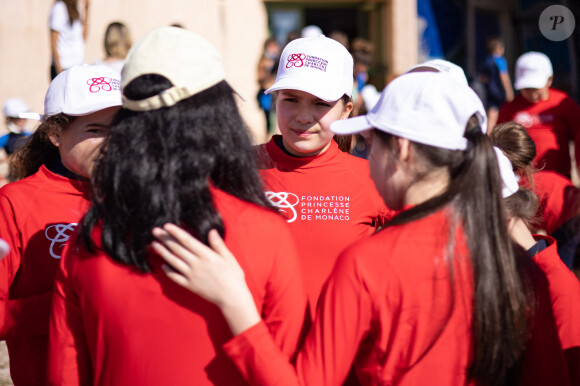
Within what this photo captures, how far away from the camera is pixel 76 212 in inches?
106

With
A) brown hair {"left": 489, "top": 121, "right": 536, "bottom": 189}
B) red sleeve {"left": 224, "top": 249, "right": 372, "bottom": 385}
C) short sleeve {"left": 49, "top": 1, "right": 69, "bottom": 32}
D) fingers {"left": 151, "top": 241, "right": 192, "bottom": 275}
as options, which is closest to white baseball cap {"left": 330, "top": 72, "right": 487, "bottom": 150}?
red sleeve {"left": 224, "top": 249, "right": 372, "bottom": 385}

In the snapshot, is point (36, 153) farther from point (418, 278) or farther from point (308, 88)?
point (418, 278)

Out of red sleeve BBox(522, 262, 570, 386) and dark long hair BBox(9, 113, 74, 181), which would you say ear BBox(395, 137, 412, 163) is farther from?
dark long hair BBox(9, 113, 74, 181)

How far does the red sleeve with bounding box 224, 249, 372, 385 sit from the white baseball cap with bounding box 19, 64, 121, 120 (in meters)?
1.21

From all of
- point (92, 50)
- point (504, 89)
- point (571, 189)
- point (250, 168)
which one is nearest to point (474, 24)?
point (504, 89)

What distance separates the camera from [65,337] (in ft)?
6.21

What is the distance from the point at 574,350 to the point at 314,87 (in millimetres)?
1431

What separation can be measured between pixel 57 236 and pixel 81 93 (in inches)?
21.1

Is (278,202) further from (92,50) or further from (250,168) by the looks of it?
(92,50)

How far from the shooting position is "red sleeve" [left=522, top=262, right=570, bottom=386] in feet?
6.40

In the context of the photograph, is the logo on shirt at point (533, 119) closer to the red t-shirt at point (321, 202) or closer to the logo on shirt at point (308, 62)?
the red t-shirt at point (321, 202)

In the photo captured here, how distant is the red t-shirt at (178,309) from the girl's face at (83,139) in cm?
81

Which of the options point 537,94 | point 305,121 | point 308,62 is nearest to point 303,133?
point 305,121

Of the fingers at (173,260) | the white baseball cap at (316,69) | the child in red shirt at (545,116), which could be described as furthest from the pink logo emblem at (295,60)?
the child in red shirt at (545,116)
